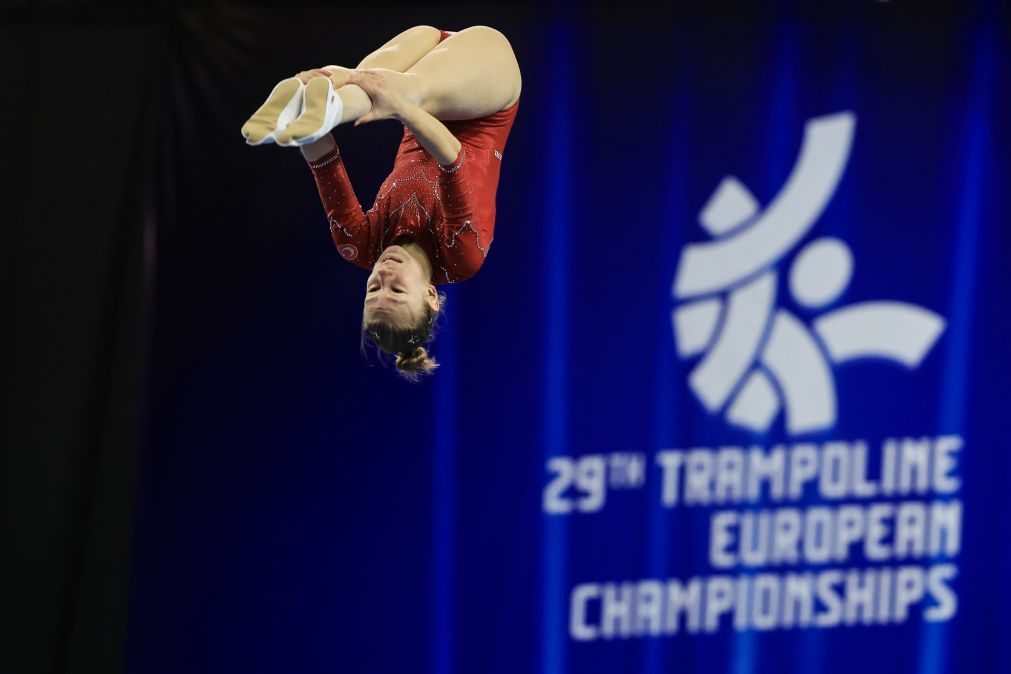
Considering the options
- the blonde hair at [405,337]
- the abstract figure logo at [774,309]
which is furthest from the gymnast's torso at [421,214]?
the abstract figure logo at [774,309]

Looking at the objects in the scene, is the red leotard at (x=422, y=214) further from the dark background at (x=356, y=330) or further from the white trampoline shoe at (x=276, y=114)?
the dark background at (x=356, y=330)

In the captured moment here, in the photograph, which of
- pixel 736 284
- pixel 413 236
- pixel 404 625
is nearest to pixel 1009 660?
pixel 736 284

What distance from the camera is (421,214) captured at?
8.36ft

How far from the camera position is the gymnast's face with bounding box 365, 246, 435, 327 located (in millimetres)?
2475

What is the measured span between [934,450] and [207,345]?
248 centimetres

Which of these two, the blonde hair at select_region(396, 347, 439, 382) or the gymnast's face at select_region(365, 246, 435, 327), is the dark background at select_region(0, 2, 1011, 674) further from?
the gymnast's face at select_region(365, 246, 435, 327)

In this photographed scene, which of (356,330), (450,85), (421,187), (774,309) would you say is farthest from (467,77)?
(774,309)

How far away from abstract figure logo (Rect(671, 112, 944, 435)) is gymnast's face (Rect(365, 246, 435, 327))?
1750 millimetres

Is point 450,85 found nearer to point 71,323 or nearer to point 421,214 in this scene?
point 421,214

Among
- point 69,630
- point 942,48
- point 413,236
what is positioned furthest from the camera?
point 942,48

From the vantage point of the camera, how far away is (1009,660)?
13.8 ft

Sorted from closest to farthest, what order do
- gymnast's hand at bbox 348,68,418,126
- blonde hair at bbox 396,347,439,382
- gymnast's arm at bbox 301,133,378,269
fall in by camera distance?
1. gymnast's hand at bbox 348,68,418,126
2. gymnast's arm at bbox 301,133,378,269
3. blonde hair at bbox 396,347,439,382

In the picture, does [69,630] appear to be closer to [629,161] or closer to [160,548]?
[160,548]

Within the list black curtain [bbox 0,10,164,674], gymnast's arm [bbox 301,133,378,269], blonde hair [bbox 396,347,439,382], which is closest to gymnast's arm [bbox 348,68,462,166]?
gymnast's arm [bbox 301,133,378,269]
